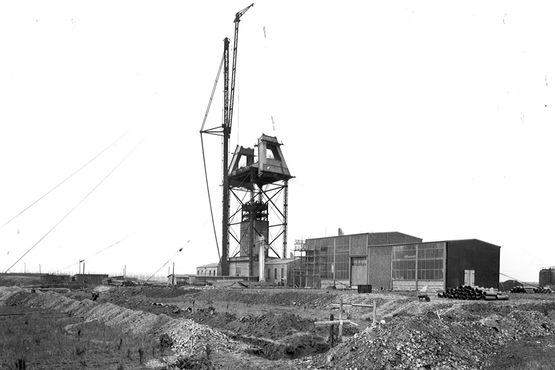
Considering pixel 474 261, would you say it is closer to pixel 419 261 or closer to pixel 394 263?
pixel 419 261

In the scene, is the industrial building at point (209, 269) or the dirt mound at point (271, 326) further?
the industrial building at point (209, 269)

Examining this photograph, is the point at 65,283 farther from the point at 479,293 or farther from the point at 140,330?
the point at 479,293

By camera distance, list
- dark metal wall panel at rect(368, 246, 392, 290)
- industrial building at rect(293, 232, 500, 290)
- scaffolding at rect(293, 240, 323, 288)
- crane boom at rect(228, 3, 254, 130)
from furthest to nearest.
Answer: crane boom at rect(228, 3, 254, 130)
scaffolding at rect(293, 240, 323, 288)
dark metal wall panel at rect(368, 246, 392, 290)
industrial building at rect(293, 232, 500, 290)

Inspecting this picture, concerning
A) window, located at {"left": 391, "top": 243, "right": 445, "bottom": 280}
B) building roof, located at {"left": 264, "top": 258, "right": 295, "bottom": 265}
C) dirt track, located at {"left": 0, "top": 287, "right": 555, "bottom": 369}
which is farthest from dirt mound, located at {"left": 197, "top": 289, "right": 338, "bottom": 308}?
building roof, located at {"left": 264, "top": 258, "right": 295, "bottom": 265}

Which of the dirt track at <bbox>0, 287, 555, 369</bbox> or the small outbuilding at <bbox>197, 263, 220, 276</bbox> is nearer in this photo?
the dirt track at <bbox>0, 287, 555, 369</bbox>

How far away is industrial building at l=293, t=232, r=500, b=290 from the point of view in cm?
4241

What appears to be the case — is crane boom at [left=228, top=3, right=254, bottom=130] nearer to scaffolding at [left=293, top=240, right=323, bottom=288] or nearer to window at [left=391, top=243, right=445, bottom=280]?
scaffolding at [left=293, top=240, right=323, bottom=288]

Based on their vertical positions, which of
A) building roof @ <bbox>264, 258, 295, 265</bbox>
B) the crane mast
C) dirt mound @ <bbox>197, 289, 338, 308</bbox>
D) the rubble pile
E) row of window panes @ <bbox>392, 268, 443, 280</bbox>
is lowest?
dirt mound @ <bbox>197, 289, 338, 308</bbox>

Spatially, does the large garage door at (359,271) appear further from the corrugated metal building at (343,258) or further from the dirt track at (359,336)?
the dirt track at (359,336)

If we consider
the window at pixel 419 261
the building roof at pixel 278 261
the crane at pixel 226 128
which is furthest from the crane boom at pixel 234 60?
the window at pixel 419 261

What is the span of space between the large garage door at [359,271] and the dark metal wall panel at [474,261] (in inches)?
437

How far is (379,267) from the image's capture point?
49125 millimetres

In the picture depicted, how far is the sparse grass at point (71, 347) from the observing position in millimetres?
16141

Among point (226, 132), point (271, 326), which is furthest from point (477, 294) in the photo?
point (226, 132)
